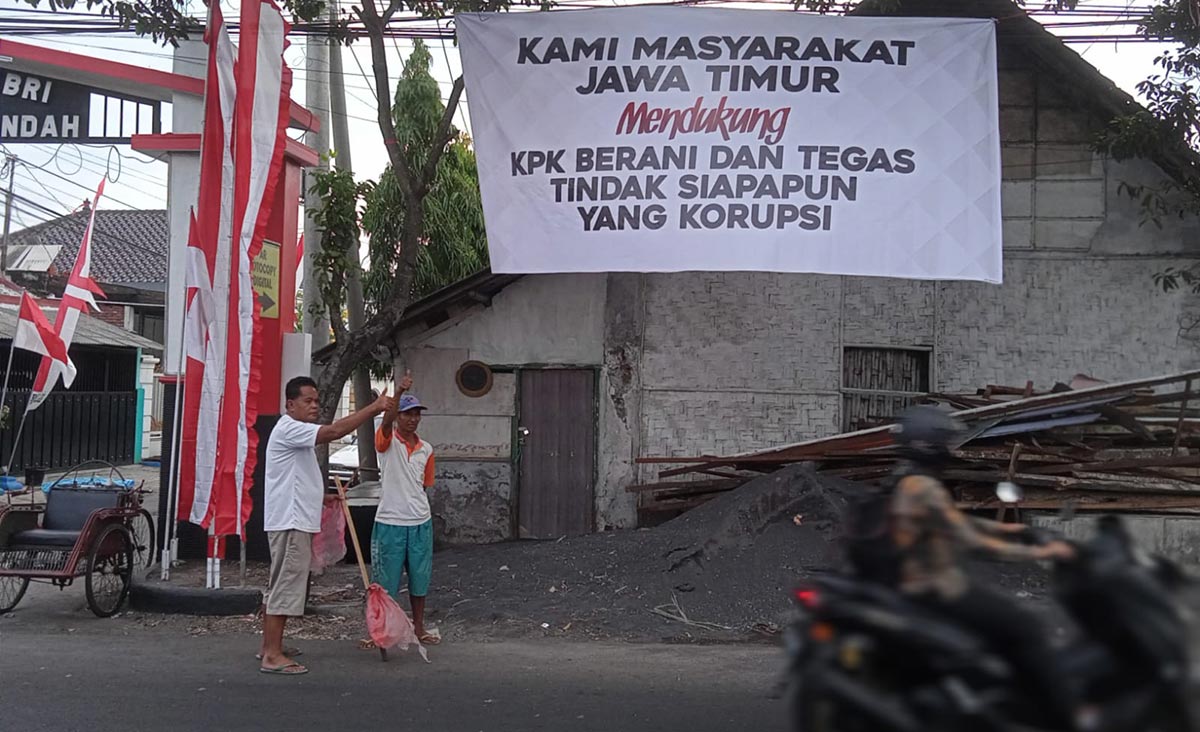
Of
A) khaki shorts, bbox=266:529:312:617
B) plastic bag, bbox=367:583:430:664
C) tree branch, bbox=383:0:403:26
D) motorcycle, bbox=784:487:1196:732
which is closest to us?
motorcycle, bbox=784:487:1196:732

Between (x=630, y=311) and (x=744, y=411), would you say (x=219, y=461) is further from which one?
(x=744, y=411)

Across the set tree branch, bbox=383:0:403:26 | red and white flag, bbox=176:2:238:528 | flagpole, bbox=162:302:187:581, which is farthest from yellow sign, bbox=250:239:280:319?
tree branch, bbox=383:0:403:26

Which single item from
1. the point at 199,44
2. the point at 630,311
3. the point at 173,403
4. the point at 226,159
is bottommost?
the point at 173,403

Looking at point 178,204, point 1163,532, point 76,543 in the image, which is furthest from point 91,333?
point 1163,532

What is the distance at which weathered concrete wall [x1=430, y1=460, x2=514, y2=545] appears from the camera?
38.4ft

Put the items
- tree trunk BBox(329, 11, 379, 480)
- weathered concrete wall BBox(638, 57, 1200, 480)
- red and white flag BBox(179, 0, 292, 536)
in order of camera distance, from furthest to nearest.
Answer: tree trunk BBox(329, 11, 379, 480) → weathered concrete wall BBox(638, 57, 1200, 480) → red and white flag BBox(179, 0, 292, 536)

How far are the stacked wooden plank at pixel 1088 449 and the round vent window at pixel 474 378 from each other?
4256mm

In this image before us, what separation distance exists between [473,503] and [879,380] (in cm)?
466

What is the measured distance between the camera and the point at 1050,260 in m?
11.4

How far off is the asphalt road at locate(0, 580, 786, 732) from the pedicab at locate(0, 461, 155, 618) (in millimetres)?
463

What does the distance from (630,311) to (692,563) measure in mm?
3448

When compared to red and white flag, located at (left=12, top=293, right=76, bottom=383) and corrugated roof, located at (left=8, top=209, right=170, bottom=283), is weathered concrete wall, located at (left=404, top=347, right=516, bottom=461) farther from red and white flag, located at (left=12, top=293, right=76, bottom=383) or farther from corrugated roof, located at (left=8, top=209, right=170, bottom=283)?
corrugated roof, located at (left=8, top=209, right=170, bottom=283)

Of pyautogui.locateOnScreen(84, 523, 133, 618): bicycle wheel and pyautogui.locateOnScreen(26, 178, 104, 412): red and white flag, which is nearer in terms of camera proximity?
pyautogui.locateOnScreen(84, 523, 133, 618): bicycle wheel

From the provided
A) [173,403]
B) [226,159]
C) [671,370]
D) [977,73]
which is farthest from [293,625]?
[977,73]
